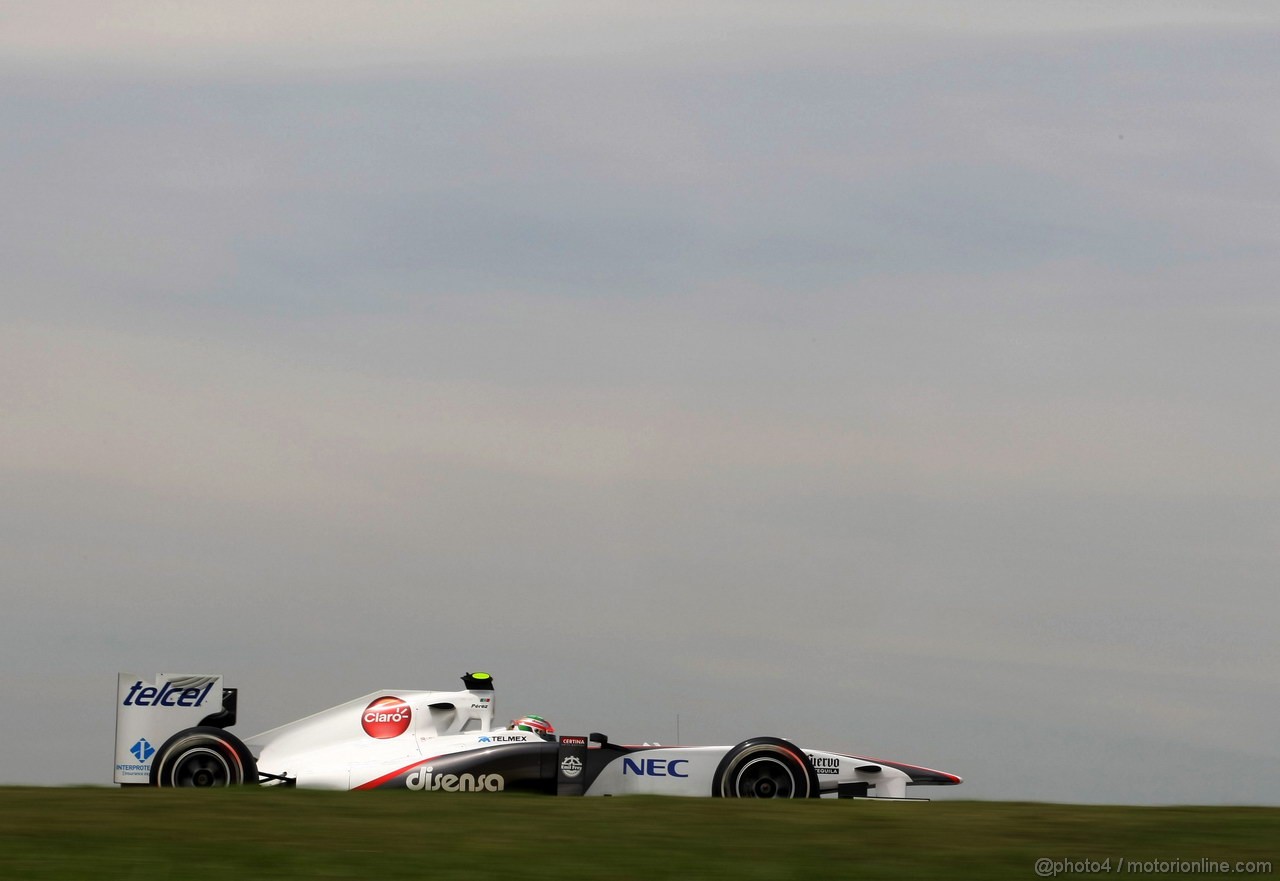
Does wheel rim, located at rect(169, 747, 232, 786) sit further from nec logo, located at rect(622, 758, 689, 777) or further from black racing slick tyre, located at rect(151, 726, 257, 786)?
nec logo, located at rect(622, 758, 689, 777)

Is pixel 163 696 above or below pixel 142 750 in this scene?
above

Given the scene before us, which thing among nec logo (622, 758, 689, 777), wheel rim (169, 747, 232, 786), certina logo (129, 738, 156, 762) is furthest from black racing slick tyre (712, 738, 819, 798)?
certina logo (129, 738, 156, 762)

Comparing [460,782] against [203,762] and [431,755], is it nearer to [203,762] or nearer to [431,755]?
[431,755]

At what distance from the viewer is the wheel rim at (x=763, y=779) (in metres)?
11.6

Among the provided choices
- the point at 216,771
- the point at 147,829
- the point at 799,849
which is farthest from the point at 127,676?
the point at 799,849

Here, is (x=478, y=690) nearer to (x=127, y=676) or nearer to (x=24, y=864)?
(x=127, y=676)

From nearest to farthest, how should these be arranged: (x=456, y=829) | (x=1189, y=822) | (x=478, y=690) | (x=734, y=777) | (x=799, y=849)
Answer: (x=799, y=849) → (x=456, y=829) → (x=1189, y=822) → (x=734, y=777) → (x=478, y=690)

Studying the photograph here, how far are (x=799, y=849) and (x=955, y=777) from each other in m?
7.37

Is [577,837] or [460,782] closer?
[577,837]

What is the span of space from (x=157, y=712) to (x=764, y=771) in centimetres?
539

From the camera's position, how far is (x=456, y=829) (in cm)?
774

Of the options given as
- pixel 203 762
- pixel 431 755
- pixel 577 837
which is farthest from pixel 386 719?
pixel 577 837

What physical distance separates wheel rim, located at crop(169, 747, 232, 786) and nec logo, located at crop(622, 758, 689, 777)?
11.3 feet

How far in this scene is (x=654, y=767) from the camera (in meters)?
12.3
